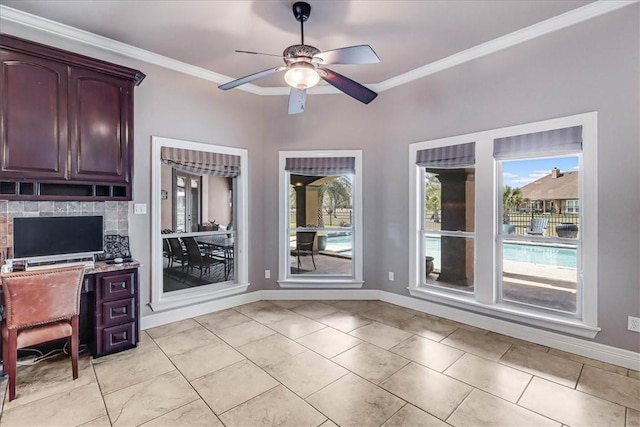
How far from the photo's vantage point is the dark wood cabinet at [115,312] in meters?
2.90

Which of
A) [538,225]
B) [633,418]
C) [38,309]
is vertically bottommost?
[633,418]

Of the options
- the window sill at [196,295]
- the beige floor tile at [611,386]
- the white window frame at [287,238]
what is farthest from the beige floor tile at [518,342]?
the window sill at [196,295]

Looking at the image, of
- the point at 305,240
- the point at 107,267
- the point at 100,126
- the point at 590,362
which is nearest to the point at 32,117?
the point at 100,126

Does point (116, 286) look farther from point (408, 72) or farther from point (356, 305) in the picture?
point (408, 72)

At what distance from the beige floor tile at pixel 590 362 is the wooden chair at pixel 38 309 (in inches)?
168

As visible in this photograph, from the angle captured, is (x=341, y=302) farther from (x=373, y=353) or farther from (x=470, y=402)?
(x=470, y=402)

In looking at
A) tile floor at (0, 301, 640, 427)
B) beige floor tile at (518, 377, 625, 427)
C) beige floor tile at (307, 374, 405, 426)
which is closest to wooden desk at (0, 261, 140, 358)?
tile floor at (0, 301, 640, 427)

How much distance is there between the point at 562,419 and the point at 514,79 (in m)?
3.05

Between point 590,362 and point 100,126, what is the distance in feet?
16.5

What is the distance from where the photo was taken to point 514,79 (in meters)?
3.30

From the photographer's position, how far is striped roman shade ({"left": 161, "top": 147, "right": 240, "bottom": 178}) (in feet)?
12.5

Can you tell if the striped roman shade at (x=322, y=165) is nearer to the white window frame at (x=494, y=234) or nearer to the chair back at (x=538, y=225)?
the white window frame at (x=494, y=234)

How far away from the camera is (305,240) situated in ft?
15.9

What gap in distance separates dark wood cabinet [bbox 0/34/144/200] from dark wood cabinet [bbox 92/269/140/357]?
809 mm
